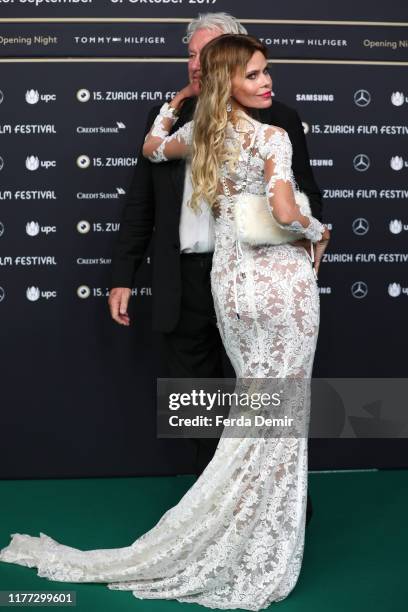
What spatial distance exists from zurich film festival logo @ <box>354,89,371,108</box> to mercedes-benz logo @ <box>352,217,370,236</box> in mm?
524

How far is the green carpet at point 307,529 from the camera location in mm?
3150

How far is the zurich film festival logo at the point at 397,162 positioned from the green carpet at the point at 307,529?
1.44 meters

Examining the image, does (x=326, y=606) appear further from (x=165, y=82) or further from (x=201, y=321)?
(x=165, y=82)

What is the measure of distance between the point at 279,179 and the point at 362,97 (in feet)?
5.61

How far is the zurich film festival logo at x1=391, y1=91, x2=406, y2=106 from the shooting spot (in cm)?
452

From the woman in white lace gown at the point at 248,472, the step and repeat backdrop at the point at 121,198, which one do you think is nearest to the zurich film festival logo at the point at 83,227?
the step and repeat backdrop at the point at 121,198

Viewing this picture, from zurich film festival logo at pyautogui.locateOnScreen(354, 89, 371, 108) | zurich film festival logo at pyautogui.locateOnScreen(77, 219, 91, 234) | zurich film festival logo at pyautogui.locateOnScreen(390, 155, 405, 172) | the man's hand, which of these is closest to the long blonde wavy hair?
the man's hand

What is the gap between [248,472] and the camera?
3133 mm

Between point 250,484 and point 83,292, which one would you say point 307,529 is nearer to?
point 250,484

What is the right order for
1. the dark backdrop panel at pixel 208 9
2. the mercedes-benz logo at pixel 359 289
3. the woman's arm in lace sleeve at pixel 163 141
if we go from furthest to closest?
the mercedes-benz logo at pixel 359 289, the dark backdrop panel at pixel 208 9, the woman's arm in lace sleeve at pixel 163 141

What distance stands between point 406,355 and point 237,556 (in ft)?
6.01

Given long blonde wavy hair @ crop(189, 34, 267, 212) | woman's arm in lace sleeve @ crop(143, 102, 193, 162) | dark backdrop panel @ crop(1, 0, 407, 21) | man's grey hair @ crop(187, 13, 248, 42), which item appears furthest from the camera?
dark backdrop panel @ crop(1, 0, 407, 21)
